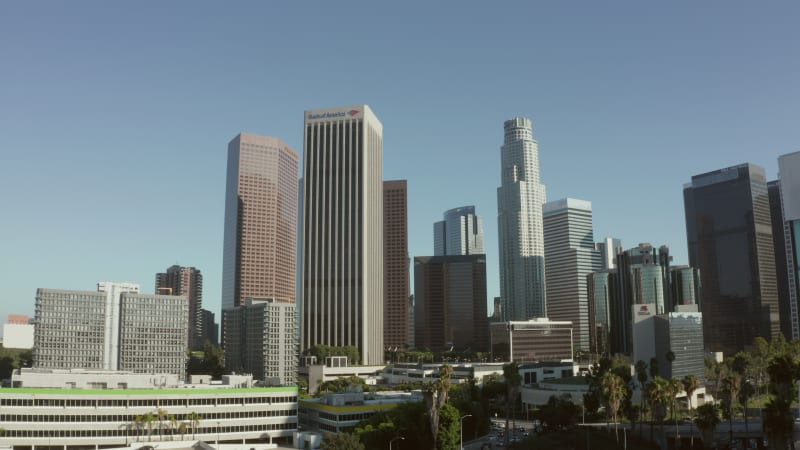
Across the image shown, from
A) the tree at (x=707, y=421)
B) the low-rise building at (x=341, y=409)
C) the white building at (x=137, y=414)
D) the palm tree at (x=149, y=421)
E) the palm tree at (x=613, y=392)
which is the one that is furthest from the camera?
the low-rise building at (x=341, y=409)

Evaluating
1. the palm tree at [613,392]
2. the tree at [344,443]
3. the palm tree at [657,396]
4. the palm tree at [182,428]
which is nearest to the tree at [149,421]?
the palm tree at [182,428]

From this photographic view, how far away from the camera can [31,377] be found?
161000 millimetres

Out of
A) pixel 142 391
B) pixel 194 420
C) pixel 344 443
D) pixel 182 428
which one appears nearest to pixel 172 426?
A: pixel 182 428

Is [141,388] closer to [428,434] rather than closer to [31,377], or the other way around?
[31,377]

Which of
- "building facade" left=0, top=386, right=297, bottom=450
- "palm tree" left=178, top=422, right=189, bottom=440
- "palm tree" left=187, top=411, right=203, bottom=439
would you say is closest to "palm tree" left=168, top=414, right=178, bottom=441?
"building facade" left=0, top=386, right=297, bottom=450

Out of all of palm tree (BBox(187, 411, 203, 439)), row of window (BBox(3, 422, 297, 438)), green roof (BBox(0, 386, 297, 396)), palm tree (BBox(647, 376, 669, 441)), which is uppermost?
green roof (BBox(0, 386, 297, 396))

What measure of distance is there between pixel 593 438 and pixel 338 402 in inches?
2615

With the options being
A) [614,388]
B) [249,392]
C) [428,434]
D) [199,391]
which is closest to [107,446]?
[199,391]

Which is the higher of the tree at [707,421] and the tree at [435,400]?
the tree at [435,400]

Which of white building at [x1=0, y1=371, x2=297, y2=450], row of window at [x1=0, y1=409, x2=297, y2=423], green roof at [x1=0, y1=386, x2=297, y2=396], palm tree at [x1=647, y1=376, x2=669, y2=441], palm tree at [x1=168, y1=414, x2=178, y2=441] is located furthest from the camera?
palm tree at [x1=647, y1=376, x2=669, y2=441]

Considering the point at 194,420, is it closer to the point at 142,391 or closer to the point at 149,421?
the point at 149,421

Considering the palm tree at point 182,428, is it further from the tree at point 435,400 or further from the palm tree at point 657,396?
the palm tree at point 657,396

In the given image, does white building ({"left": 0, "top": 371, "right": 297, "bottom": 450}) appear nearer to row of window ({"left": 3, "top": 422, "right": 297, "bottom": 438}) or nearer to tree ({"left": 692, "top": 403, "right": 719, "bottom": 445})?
row of window ({"left": 3, "top": 422, "right": 297, "bottom": 438})

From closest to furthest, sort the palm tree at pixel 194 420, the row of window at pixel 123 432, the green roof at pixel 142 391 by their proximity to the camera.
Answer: the row of window at pixel 123 432 → the green roof at pixel 142 391 → the palm tree at pixel 194 420
